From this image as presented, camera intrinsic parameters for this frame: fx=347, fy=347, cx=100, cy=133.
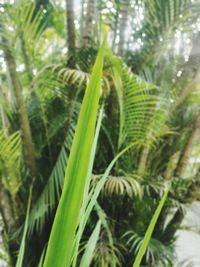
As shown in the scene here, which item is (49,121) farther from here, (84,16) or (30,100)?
(84,16)

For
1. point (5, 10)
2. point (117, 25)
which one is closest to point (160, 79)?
point (117, 25)

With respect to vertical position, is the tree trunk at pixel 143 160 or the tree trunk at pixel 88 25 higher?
the tree trunk at pixel 88 25

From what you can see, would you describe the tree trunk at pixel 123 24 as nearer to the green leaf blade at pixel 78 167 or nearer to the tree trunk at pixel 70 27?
the tree trunk at pixel 70 27

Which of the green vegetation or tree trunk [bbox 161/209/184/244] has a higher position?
the green vegetation

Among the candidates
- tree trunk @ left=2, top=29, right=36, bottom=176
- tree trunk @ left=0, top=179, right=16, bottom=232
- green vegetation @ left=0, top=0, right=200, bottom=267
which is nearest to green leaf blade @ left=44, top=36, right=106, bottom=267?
green vegetation @ left=0, top=0, right=200, bottom=267

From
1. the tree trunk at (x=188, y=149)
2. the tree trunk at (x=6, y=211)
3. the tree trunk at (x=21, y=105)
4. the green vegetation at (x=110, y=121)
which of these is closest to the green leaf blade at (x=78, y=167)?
the green vegetation at (x=110, y=121)

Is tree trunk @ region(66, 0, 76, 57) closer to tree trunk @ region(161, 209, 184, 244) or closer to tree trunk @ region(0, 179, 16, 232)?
tree trunk @ region(0, 179, 16, 232)

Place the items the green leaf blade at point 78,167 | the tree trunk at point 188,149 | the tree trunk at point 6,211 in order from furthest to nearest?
the tree trunk at point 188,149, the tree trunk at point 6,211, the green leaf blade at point 78,167
